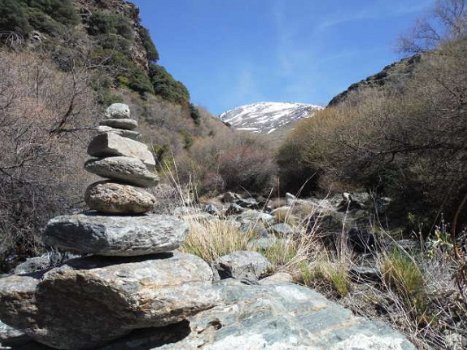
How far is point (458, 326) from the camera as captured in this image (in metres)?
3.33

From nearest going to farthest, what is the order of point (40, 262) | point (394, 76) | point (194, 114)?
point (40, 262) < point (394, 76) < point (194, 114)

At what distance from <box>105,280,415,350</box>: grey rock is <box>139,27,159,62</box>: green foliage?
28714 millimetres

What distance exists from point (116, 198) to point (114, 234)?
40 centimetres

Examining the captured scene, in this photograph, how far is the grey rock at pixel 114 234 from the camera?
288cm

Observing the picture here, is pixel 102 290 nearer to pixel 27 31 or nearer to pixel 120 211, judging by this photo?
pixel 120 211

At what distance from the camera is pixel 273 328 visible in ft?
9.48

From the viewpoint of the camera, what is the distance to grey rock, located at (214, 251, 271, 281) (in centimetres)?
459

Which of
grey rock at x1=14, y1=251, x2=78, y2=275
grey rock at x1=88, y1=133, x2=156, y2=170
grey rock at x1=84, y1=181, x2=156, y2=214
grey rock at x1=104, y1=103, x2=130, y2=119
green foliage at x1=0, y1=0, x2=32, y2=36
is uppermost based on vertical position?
green foliage at x1=0, y1=0, x2=32, y2=36

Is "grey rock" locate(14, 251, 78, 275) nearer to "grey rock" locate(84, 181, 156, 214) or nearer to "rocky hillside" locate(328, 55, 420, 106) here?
"grey rock" locate(84, 181, 156, 214)

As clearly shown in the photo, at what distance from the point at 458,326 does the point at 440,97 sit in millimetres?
5667

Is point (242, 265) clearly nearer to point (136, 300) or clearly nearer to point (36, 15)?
point (136, 300)

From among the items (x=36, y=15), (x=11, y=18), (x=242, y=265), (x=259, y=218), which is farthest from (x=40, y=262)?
(x=36, y=15)

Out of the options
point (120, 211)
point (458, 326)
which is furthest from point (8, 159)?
point (458, 326)

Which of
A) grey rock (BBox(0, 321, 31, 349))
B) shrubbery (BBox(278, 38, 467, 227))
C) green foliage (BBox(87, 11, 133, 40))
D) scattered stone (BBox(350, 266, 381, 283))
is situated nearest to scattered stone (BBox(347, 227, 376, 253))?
shrubbery (BBox(278, 38, 467, 227))
